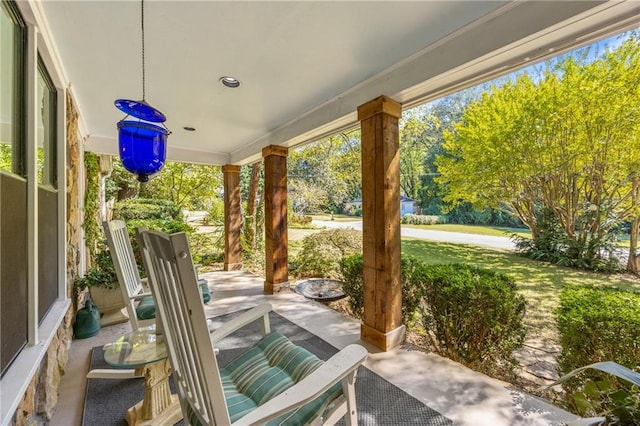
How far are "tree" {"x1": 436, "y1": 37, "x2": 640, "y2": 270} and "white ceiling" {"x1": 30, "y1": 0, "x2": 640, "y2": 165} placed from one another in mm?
1854

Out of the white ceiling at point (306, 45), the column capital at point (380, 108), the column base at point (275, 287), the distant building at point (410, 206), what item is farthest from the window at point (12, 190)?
the distant building at point (410, 206)

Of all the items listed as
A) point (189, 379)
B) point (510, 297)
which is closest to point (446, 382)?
point (510, 297)

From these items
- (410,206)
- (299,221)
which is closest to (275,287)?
(410,206)

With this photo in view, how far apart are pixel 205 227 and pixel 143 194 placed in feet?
7.01

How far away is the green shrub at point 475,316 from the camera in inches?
80.7

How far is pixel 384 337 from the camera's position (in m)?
2.43

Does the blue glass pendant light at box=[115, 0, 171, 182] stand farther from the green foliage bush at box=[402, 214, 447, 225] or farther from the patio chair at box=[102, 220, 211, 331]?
the green foliage bush at box=[402, 214, 447, 225]

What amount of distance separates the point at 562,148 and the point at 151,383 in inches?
181

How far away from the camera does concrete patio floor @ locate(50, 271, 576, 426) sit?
1668mm

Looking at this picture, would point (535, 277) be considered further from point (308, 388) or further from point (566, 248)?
point (308, 388)

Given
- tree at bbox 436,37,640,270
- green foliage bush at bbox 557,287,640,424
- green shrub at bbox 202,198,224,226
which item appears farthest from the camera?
green shrub at bbox 202,198,224,226

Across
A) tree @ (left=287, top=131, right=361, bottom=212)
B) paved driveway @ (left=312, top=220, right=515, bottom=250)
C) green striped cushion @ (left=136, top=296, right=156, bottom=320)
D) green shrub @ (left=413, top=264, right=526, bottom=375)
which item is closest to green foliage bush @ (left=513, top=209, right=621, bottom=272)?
paved driveway @ (left=312, top=220, right=515, bottom=250)

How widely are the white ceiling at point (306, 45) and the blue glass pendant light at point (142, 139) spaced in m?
0.38

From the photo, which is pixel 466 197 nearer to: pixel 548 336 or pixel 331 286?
pixel 548 336
